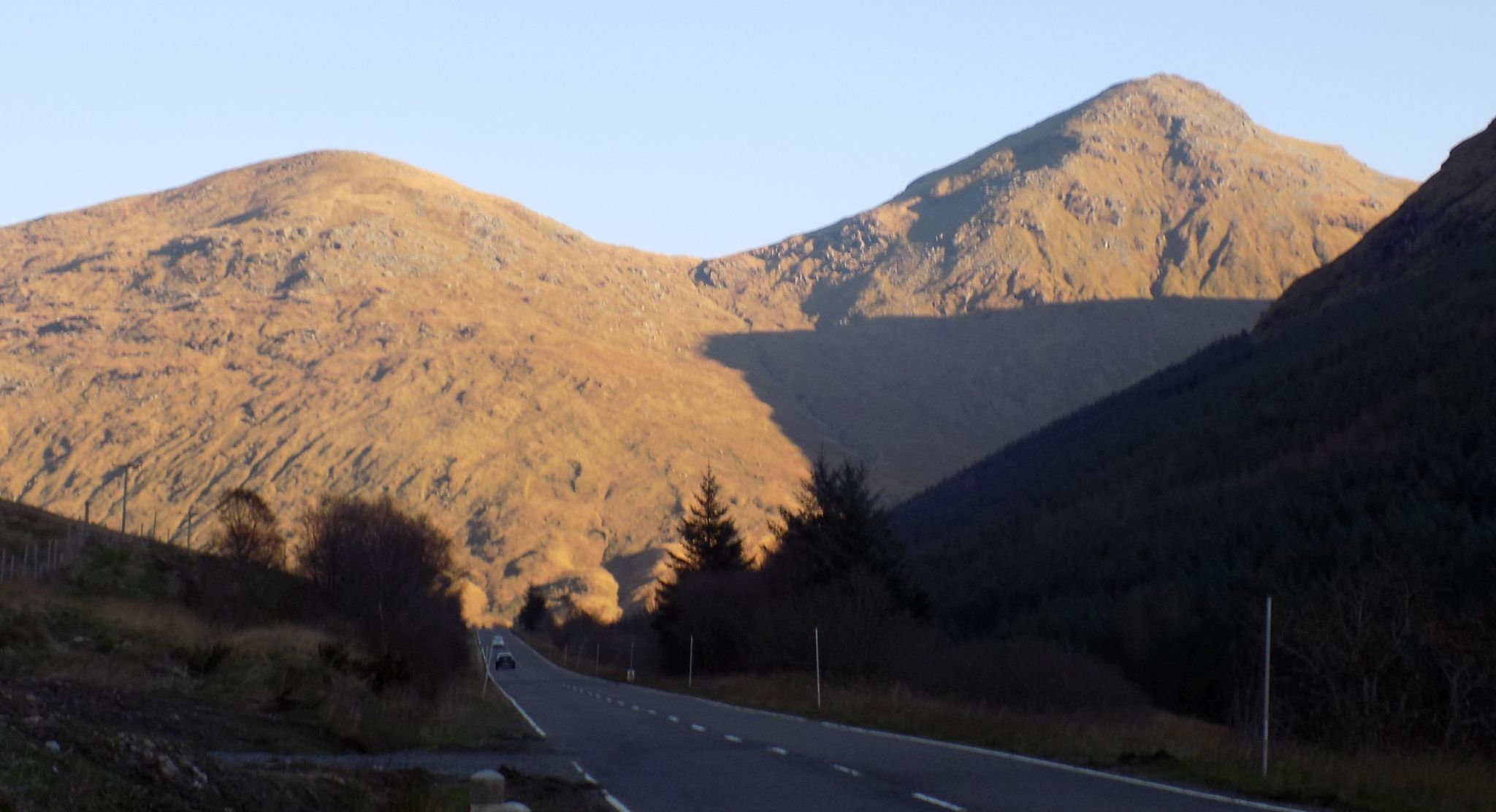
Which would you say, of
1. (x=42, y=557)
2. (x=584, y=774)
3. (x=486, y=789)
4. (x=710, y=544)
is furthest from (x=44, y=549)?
(x=486, y=789)

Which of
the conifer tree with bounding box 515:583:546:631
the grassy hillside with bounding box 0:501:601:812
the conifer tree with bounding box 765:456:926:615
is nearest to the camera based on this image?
the grassy hillside with bounding box 0:501:601:812

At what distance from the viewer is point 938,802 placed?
13.9 meters

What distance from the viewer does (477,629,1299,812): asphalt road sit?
1394 centimetres

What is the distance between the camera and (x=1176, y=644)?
193ft

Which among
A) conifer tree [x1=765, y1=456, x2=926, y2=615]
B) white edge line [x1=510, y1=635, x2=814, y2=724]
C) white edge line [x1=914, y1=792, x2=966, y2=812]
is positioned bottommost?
white edge line [x1=510, y1=635, x2=814, y2=724]

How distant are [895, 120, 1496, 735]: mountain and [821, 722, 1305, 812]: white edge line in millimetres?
5515

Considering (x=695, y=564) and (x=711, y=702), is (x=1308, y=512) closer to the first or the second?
(x=695, y=564)

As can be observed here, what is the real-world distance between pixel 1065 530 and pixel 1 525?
56.3 m

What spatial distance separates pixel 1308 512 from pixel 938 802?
2333 inches

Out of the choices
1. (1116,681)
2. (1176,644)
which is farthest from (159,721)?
(1176,644)

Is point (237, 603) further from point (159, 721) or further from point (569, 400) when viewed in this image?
point (569, 400)

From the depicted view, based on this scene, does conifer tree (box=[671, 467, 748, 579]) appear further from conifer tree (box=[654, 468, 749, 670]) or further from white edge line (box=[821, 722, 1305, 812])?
white edge line (box=[821, 722, 1305, 812])

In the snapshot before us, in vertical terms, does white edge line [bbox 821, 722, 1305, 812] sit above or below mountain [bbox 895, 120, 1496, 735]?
below

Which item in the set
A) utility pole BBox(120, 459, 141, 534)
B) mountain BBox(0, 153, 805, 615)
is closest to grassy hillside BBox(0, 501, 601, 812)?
utility pole BBox(120, 459, 141, 534)
